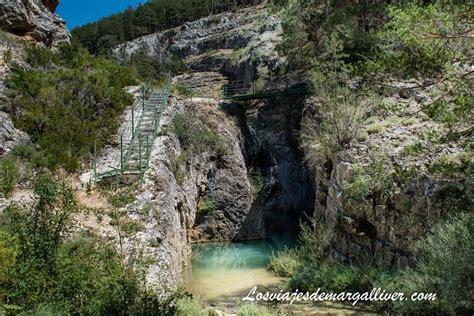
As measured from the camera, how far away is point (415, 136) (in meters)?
11.4

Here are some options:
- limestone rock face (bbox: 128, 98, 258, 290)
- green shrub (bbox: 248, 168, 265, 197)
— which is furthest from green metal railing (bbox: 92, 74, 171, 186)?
green shrub (bbox: 248, 168, 265, 197)

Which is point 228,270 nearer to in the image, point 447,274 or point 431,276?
point 431,276

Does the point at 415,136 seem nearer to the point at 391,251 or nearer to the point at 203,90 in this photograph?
the point at 391,251

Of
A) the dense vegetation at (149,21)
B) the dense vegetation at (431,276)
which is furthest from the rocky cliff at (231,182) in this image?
the dense vegetation at (149,21)

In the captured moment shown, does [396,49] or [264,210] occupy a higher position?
[396,49]

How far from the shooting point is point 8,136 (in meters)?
13.2

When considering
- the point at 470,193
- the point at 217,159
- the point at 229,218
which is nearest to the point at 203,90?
the point at 217,159

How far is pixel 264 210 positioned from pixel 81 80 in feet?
34.4

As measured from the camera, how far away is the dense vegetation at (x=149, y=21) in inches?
2424

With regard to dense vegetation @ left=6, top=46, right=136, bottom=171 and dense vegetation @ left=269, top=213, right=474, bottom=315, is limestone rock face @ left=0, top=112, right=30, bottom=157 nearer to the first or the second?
dense vegetation @ left=6, top=46, right=136, bottom=171

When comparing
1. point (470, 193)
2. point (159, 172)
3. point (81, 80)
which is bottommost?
point (470, 193)

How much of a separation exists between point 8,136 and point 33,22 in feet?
31.2

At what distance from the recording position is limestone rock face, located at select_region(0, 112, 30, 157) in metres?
12.9

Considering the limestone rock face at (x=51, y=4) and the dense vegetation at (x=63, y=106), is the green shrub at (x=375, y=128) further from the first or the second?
the limestone rock face at (x=51, y=4)
